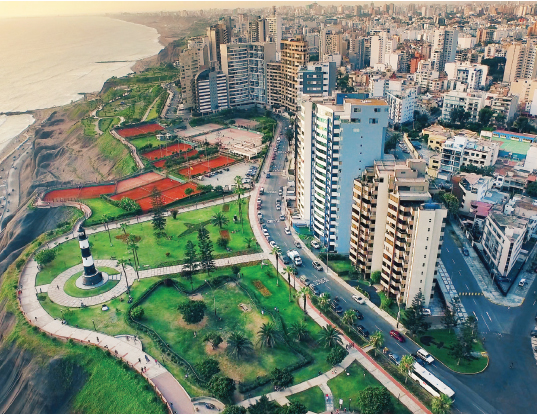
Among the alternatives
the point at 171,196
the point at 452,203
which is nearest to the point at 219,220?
the point at 171,196

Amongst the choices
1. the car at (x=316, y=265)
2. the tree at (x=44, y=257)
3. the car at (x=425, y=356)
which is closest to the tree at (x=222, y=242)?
the car at (x=316, y=265)

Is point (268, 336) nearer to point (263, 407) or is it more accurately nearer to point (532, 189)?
point (263, 407)

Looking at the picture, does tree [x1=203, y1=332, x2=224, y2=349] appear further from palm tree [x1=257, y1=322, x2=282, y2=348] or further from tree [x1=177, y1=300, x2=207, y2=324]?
palm tree [x1=257, y1=322, x2=282, y2=348]

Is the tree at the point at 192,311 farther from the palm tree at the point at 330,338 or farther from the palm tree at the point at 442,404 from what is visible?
the palm tree at the point at 442,404

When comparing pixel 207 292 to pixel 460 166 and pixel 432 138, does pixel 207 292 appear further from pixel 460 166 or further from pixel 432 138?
pixel 432 138

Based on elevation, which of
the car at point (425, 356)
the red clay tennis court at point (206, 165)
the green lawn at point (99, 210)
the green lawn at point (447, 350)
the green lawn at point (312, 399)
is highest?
the green lawn at point (99, 210)
